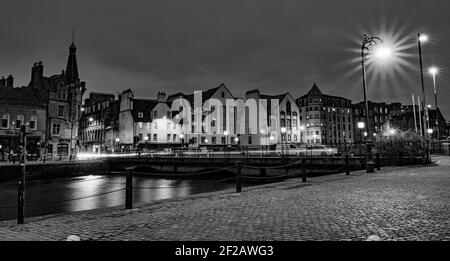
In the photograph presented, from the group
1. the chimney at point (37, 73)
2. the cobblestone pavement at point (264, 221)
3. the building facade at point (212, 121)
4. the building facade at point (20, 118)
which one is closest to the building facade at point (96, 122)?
the building facade at point (212, 121)

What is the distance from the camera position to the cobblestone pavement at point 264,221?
551 cm

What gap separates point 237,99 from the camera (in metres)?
73.3

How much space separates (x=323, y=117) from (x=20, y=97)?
75.5 metres

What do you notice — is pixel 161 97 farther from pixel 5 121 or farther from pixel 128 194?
pixel 128 194

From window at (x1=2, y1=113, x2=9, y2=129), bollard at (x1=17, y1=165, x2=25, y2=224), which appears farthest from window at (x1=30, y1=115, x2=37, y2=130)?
bollard at (x1=17, y1=165, x2=25, y2=224)

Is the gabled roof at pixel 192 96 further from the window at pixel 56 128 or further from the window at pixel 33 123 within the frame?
the window at pixel 33 123

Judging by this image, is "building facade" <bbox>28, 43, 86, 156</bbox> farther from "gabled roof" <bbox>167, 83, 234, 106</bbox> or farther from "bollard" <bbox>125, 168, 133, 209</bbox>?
"bollard" <bbox>125, 168, 133, 209</bbox>

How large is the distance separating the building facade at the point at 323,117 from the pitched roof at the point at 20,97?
6895 cm

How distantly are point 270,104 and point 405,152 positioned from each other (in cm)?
4932

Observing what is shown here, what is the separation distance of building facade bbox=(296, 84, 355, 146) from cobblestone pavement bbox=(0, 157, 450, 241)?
277ft
